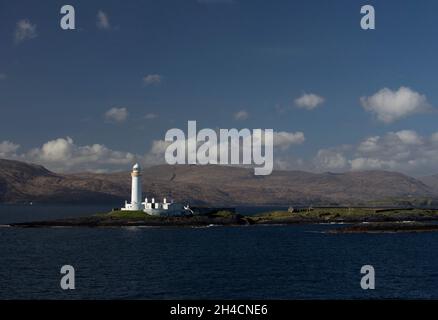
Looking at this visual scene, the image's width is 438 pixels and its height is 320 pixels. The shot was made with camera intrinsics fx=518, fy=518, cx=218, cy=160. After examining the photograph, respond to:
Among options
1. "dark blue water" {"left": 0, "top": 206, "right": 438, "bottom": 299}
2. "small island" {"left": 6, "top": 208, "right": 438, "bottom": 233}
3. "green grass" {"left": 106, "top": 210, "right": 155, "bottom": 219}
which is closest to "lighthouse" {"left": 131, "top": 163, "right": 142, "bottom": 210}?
"green grass" {"left": 106, "top": 210, "right": 155, "bottom": 219}

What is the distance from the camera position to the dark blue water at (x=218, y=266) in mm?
A: 48312

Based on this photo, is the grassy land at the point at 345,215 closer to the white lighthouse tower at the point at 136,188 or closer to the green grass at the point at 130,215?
the green grass at the point at 130,215

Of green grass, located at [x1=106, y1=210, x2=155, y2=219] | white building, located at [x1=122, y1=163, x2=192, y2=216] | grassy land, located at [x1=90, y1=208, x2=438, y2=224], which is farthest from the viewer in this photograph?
white building, located at [x1=122, y1=163, x2=192, y2=216]

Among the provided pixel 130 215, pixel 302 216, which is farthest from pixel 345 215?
pixel 130 215

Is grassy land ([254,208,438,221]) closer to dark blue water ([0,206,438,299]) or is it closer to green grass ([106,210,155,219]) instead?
green grass ([106,210,155,219])

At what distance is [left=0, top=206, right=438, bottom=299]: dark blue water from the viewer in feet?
159

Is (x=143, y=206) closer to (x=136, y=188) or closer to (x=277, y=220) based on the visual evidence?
(x=136, y=188)

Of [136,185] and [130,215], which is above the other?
[136,185]

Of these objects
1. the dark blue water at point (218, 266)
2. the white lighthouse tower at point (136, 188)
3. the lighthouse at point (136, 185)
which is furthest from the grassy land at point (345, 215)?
the dark blue water at point (218, 266)

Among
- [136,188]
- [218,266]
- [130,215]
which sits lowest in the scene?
[218,266]

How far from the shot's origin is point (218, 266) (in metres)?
65.1

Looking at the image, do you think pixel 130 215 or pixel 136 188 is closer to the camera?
pixel 130 215
